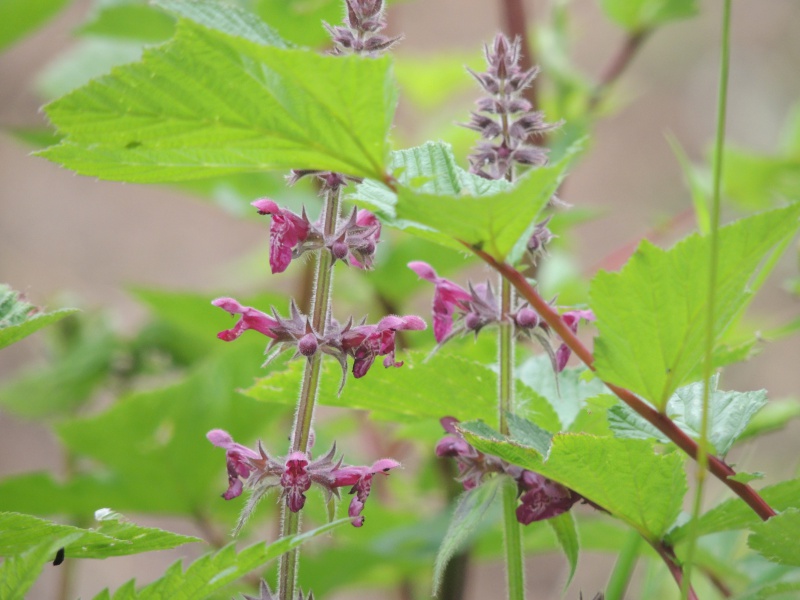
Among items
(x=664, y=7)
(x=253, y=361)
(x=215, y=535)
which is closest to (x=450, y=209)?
(x=253, y=361)

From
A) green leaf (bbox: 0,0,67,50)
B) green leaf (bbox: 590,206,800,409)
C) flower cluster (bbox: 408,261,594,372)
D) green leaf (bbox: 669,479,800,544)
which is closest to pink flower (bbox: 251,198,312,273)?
flower cluster (bbox: 408,261,594,372)

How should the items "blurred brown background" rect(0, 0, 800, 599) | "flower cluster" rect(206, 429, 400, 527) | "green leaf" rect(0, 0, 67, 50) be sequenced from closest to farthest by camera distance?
"flower cluster" rect(206, 429, 400, 527)
"green leaf" rect(0, 0, 67, 50)
"blurred brown background" rect(0, 0, 800, 599)

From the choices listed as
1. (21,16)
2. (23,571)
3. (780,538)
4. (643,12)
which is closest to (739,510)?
(780,538)

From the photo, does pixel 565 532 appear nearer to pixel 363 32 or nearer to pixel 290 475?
pixel 290 475

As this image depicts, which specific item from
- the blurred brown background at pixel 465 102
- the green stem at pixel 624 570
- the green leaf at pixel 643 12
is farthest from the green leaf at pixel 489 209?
the blurred brown background at pixel 465 102

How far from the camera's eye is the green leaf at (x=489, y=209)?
510 mm

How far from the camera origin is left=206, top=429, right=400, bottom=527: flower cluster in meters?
0.62

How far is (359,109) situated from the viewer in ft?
1.72

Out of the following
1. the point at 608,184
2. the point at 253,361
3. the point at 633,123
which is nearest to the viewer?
the point at 253,361

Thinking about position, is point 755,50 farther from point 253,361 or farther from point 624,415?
point 624,415

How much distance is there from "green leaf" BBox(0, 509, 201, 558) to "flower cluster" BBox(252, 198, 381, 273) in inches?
8.0

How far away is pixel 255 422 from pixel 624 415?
0.78m

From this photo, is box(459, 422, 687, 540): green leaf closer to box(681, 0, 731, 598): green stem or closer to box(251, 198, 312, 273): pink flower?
box(681, 0, 731, 598): green stem

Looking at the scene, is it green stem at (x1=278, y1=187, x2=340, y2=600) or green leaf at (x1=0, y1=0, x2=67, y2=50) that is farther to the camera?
green leaf at (x1=0, y1=0, x2=67, y2=50)
